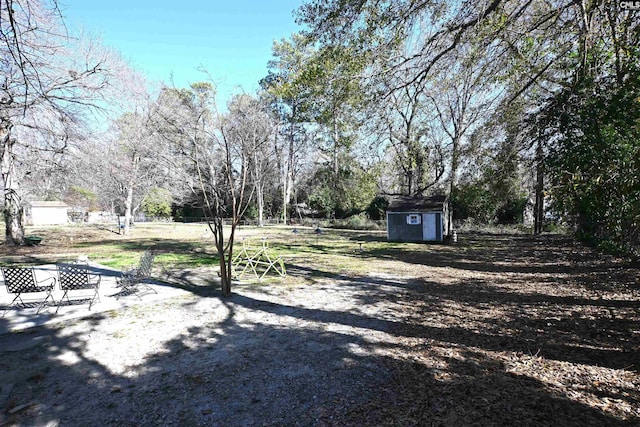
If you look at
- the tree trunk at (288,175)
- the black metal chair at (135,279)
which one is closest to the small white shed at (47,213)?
the tree trunk at (288,175)

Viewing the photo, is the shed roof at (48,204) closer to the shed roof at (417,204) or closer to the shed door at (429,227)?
the shed roof at (417,204)

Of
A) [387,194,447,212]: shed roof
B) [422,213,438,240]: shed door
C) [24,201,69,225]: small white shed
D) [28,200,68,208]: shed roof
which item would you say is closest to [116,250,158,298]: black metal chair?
[387,194,447,212]: shed roof

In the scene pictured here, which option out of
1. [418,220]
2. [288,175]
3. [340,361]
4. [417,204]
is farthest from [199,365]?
[288,175]

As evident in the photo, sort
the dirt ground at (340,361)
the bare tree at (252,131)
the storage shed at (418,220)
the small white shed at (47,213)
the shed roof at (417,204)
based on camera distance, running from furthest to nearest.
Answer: the small white shed at (47,213) → the shed roof at (417,204) → the storage shed at (418,220) → the bare tree at (252,131) → the dirt ground at (340,361)

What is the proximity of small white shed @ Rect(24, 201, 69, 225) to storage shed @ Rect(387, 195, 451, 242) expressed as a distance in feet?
133

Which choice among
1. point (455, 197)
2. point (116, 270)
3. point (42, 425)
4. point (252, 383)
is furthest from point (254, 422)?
point (455, 197)

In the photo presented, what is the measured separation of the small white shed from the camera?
40.3 m

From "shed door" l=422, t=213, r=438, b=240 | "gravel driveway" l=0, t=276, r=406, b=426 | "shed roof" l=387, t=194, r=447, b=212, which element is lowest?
"gravel driveway" l=0, t=276, r=406, b=426

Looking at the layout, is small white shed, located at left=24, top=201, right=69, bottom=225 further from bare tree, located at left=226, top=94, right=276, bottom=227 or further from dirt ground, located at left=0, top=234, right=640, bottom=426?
dirt ground, located at left=0, top=234, right=640, bottom=426

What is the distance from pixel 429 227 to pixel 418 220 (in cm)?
77

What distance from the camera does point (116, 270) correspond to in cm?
1106

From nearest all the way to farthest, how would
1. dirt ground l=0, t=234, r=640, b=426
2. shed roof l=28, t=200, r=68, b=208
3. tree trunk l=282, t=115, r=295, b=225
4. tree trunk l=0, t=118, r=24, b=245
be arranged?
dirt ground l=0, t=234, r=640, b=426, tree trunk l=0, t=118, r=24, b=245, shed roof l=28, t=200, r=68, b=208, tree trunk l=282, t=115, r=295, b=225

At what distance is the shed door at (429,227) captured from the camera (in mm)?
21453

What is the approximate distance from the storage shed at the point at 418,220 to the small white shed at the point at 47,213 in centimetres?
4042
